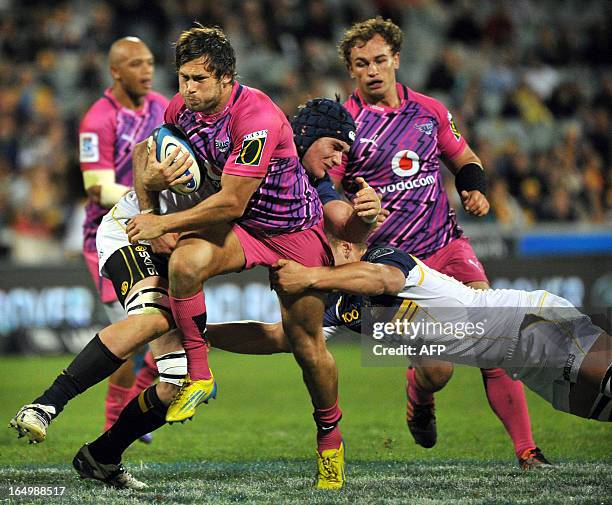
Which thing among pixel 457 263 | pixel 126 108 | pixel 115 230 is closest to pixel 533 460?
pixel 457 263

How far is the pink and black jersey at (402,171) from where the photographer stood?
658 cm

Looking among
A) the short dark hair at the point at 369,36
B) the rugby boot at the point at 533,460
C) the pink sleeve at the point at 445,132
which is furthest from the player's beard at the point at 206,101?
the rugby boot at the point at 533,460

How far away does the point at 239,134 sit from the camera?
5.32 m

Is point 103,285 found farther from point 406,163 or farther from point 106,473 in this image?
point 406,163

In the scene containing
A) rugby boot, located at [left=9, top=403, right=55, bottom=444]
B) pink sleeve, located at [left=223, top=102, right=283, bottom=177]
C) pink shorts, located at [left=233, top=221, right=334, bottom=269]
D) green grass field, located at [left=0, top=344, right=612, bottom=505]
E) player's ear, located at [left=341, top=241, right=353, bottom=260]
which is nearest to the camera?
rugby boot, located at [left=9, top=403, right=55, bottom=444]

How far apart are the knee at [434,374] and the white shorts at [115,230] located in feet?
6.27

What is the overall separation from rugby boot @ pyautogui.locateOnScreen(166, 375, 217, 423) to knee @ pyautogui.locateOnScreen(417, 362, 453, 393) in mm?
1579

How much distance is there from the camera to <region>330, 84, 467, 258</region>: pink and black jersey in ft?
21.6

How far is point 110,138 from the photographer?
24.4 feet

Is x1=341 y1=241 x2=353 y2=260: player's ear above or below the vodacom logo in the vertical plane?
below

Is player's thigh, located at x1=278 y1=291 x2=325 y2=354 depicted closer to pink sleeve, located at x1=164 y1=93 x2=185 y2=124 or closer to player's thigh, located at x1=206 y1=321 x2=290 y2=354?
player's thigh, located at x1=206 y1=321 x2=290 y2=354

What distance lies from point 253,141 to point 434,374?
199 centimetres

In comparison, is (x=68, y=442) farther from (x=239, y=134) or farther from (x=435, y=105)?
(x=435, y=105)

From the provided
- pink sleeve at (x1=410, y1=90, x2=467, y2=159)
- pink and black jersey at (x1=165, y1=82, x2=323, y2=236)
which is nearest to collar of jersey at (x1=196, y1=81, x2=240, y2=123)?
pink and black jersey at (x1=165, y1=82, x2=323, y2=236)
